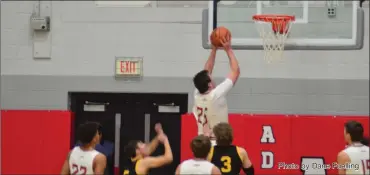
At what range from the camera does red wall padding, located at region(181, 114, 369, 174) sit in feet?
27.2

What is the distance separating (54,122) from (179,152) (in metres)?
1.82

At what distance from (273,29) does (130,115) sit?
2.72 metres

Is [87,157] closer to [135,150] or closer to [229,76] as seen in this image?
[135,150]

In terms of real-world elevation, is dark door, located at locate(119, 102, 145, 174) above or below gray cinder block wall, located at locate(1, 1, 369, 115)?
below

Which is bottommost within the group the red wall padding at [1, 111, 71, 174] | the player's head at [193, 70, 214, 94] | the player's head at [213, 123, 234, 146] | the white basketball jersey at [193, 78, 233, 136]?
the red wall padding at [1, 111, 71, 174]

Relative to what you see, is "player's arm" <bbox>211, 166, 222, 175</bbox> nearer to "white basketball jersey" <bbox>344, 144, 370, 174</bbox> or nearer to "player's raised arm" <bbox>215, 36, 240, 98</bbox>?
"player's raised arm" <bbox>215, 36, 240, 98</bbox>

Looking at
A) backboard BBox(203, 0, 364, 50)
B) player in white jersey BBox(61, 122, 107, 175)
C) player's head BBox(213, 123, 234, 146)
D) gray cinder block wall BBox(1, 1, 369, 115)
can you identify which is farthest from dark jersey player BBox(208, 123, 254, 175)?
gray cinder block wall BBox(1, 1, 369, 115)

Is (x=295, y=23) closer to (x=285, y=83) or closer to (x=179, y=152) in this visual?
(x=285, y=83)

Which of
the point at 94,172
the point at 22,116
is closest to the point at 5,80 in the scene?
the point at 22,116

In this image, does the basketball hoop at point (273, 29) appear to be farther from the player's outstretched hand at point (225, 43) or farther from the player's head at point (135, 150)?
the player's head at point (135, 150)

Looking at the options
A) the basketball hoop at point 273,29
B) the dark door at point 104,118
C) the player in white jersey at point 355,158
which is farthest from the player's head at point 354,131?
the dark door at point 104,118

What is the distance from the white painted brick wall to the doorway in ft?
1.44

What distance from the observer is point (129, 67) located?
8633mm

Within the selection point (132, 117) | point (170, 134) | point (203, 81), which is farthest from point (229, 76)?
point (132, 117)
